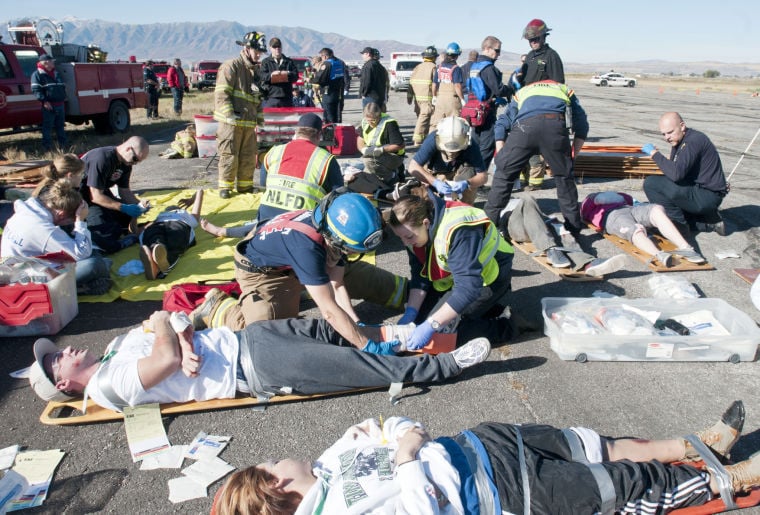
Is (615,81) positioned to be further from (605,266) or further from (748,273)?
(605,266)

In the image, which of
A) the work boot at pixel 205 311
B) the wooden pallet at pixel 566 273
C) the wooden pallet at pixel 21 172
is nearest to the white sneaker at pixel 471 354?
the work boot at pixel 205 311

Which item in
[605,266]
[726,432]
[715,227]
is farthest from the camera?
[715,227]

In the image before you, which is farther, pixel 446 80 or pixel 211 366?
pixel 446 80

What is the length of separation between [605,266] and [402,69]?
93.0ft

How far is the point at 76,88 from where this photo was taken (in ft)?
41.1

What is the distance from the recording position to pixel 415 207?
3.09 metres

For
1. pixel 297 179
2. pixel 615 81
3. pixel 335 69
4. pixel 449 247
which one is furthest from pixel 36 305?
pixel 615 81

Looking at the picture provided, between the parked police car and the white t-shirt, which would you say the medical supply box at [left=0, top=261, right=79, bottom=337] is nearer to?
the white t-shirt

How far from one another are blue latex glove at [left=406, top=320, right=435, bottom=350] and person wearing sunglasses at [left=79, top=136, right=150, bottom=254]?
367 cm

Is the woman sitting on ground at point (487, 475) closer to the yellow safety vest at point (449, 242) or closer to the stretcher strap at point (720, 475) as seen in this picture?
the stretcher strap at point (720, 475)

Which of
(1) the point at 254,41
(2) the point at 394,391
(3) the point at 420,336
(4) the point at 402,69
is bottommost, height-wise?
(2) the point at 394,391

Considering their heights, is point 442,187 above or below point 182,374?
above

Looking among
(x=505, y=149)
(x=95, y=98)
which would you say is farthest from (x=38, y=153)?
(x=505, y=149)

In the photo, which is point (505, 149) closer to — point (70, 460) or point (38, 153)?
point (70, 460)
